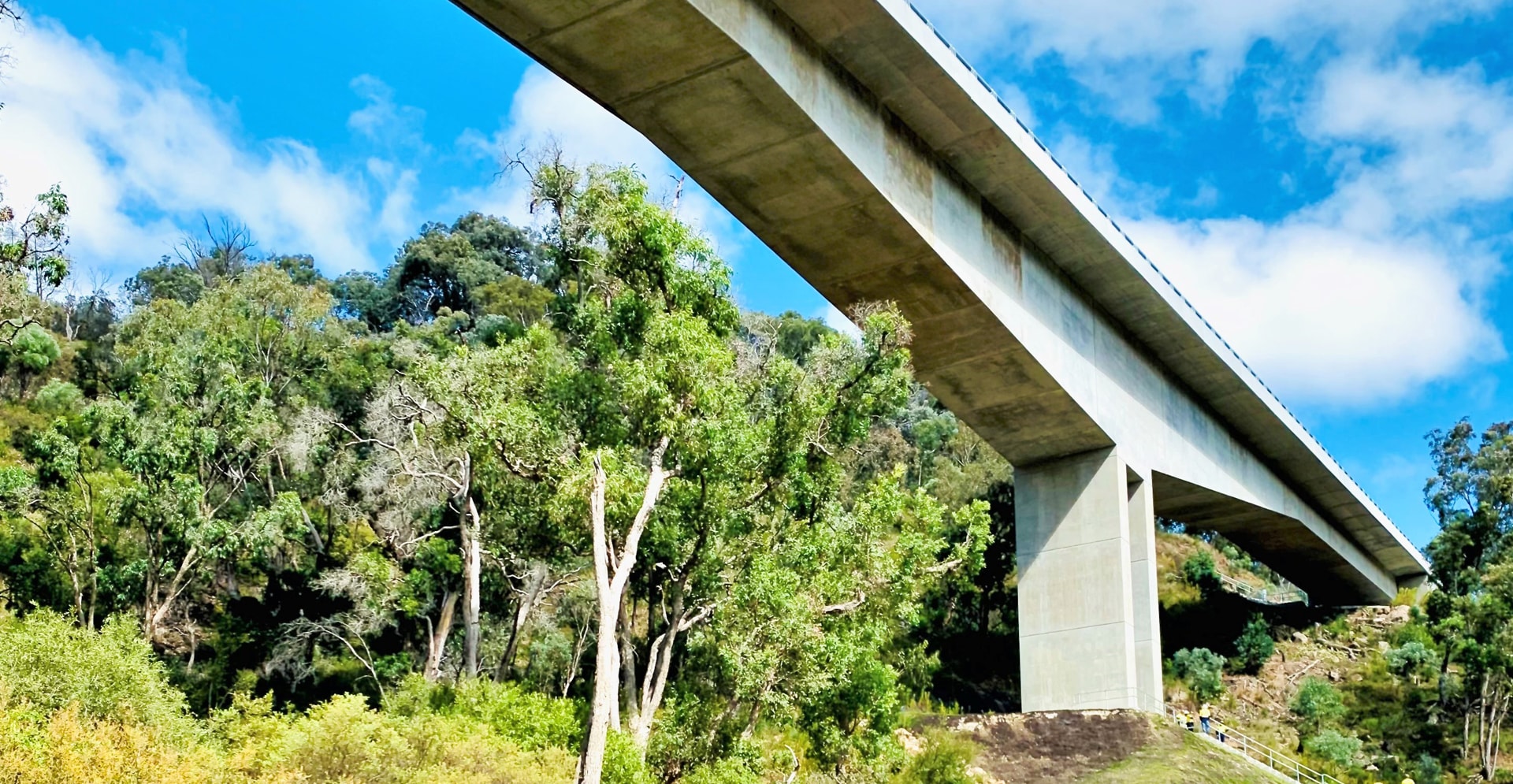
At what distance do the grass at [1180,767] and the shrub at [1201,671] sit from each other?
11273mm

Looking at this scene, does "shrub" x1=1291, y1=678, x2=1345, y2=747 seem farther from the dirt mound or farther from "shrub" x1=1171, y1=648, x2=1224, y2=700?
the dirt mound

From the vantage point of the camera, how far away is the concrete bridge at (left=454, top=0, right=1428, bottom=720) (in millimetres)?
16797

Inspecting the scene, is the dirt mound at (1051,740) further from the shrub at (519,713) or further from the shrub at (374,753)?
the shrub at (374,753)

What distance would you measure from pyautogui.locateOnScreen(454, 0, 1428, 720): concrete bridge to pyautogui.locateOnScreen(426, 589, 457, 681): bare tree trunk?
10.9m

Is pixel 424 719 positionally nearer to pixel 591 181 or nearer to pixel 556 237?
pixel 591 181

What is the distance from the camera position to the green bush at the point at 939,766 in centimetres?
2169

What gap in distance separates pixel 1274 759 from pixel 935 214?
13764mm

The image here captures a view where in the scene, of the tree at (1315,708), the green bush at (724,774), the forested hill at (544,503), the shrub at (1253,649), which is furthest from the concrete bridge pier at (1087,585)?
the shrub at (1253,649)

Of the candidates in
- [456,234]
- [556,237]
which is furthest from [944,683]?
[456,234]

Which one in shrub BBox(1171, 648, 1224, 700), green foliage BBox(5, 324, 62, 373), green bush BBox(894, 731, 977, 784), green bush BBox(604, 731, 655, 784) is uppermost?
green foliage BBox(5, 324, 62, 373)

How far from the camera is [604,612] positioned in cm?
1548

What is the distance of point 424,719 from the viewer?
51.3 feet

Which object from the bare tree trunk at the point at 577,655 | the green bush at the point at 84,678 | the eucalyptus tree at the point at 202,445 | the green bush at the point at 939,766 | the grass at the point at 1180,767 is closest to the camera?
the green bush at the point at 84,678

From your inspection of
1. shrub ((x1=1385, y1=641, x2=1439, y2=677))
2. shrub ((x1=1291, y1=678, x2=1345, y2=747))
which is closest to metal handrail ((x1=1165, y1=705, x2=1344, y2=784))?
shrub ((x1=1291, y1=678, x2=1345, y2=747))
